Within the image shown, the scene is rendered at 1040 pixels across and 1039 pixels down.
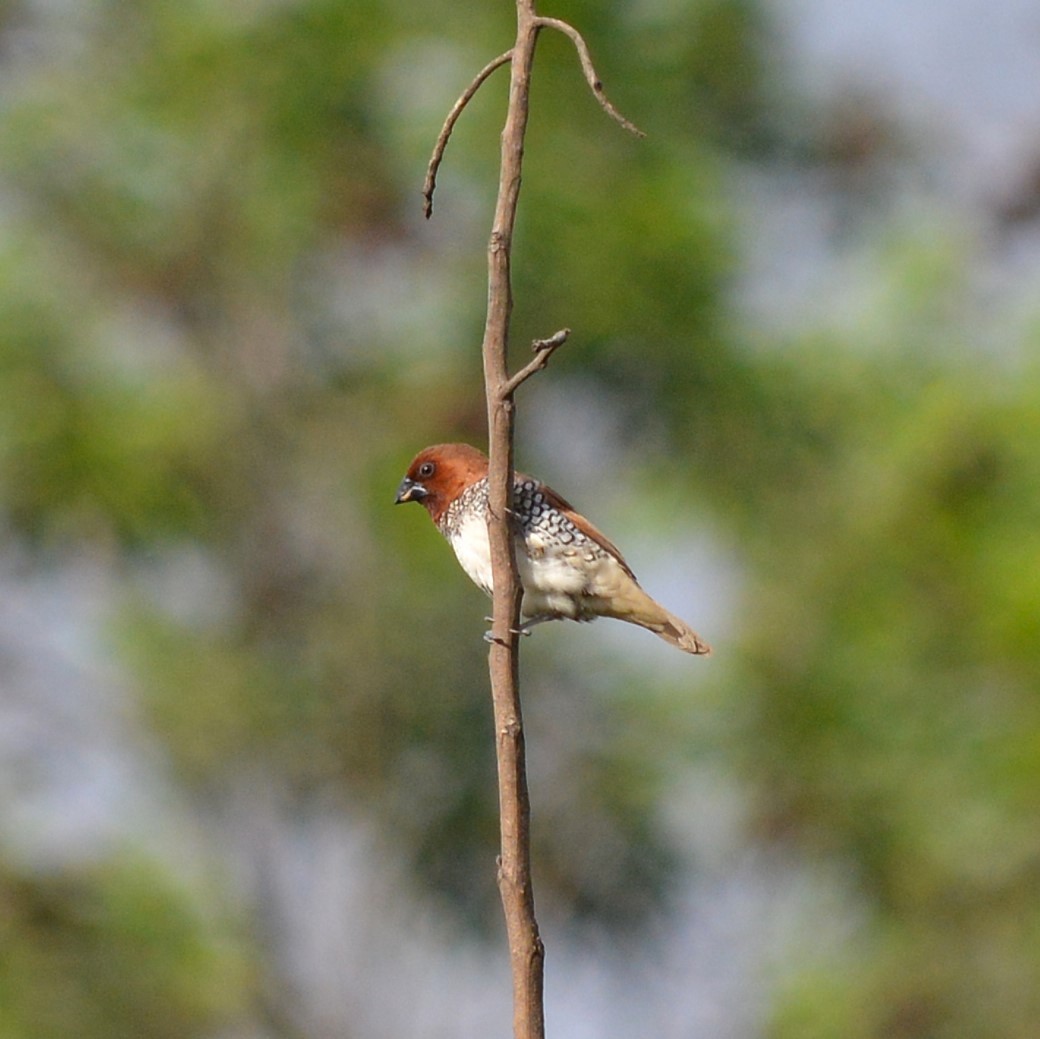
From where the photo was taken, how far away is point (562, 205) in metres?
12.7

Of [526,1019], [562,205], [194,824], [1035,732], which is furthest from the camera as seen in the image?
[194,824]

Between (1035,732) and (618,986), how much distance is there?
10.4ft

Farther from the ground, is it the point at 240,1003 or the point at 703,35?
the point at 703,35

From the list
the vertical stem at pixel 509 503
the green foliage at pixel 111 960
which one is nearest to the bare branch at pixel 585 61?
the vertical stem at pixel 509 503

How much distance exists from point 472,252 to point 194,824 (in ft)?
15.2

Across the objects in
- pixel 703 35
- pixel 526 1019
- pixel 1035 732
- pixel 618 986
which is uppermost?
pixel 703 35

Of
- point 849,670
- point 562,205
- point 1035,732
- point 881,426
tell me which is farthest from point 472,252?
point 1035,732

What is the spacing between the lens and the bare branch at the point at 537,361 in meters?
2.51

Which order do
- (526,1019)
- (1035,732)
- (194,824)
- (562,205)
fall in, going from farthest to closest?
1. (194,824)
2. (562,205)
3. (1035,732)
4. (526,1019)

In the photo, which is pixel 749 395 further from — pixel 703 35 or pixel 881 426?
pixel 703 35

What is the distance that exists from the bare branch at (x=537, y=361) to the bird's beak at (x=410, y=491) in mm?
1962

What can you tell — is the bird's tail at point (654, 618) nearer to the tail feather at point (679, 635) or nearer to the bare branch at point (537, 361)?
the tail feather at point (679, 635)

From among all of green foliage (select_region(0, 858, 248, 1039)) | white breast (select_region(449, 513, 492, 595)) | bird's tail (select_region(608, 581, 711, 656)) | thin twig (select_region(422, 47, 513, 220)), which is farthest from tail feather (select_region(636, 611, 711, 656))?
green foliage (select_region(0, 858, 248, 1039))

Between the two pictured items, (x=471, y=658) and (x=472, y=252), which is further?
(x=472, y=252)
